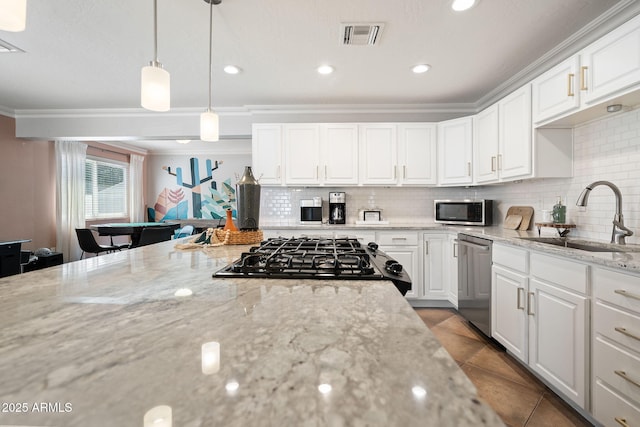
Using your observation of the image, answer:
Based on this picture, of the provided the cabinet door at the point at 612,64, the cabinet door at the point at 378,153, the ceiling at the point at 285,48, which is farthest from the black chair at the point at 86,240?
the cabinet door at the point at 612,64

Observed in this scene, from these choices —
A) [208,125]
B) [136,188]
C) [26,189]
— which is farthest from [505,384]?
[136,188]

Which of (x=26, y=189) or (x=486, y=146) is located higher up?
(x=486, y=146)

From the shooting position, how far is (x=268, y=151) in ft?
11.9

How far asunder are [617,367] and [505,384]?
749 millimetres

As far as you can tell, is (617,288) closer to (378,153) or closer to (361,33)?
(361,33)

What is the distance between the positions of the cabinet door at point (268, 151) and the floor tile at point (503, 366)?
265 centimetres

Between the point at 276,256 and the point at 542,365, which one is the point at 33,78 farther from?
the point at 542,365

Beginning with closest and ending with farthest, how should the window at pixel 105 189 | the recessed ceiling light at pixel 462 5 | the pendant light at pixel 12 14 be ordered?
the pendant light at pixel 12 14 < the recessed ceiling light at pixel 462 5 < the window at pixel 105 189

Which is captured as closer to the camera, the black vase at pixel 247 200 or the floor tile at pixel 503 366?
the black vase at pixel 247 200

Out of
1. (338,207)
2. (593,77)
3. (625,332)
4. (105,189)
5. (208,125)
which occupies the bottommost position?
(625,332)

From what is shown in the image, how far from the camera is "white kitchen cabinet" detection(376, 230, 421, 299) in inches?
129

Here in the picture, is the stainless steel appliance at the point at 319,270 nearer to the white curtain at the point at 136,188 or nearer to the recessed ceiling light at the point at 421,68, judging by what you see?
the recessed ceiling light at the point at 421,68

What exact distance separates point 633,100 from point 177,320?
261 centimetres

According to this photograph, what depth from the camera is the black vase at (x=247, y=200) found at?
175 cm
